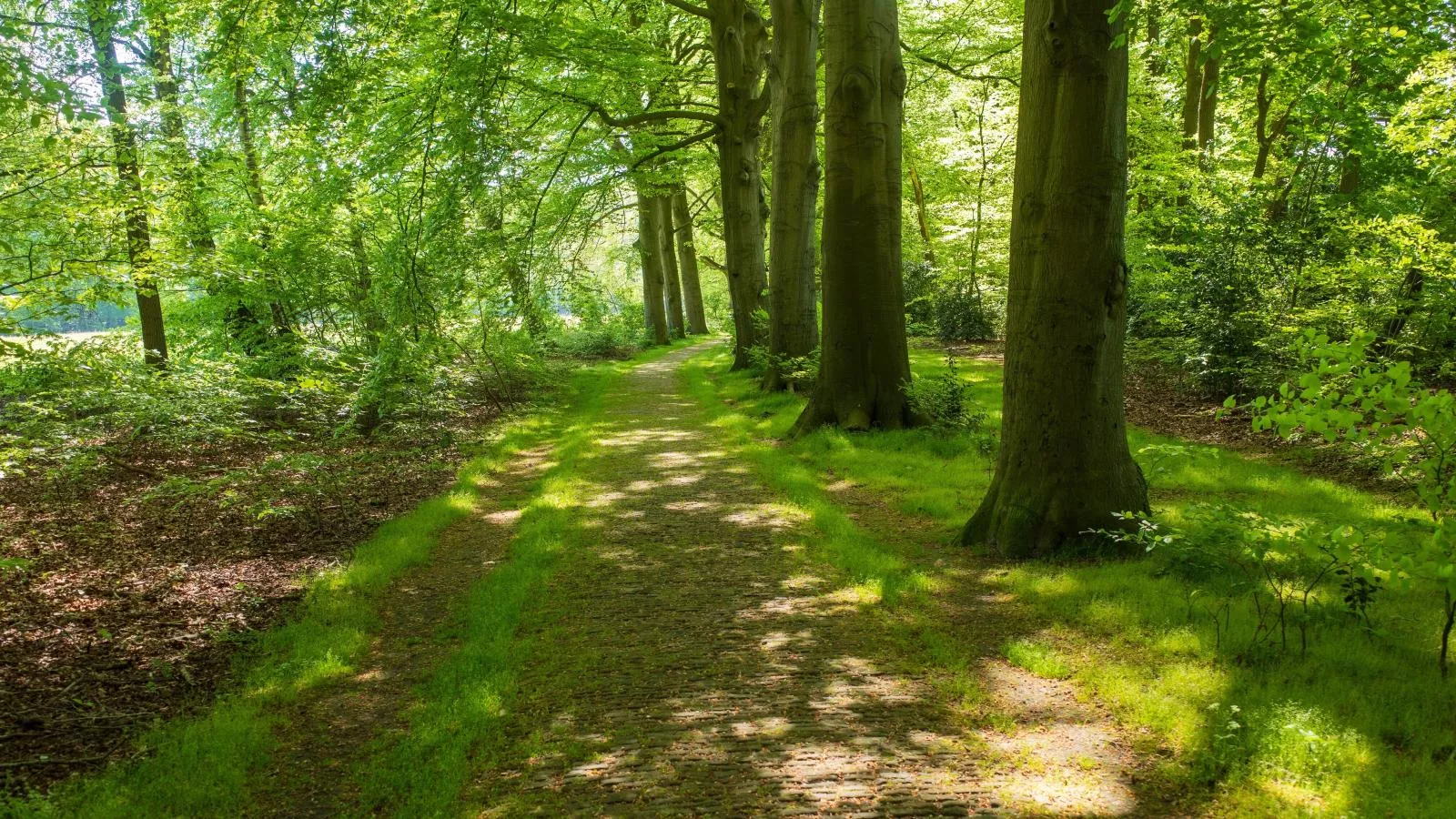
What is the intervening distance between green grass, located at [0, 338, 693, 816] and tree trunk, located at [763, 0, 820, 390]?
7438 millimetres

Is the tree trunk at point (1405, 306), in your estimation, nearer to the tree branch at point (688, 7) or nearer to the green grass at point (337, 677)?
the green grass at point (337, 677)

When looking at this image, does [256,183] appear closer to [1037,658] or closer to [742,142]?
[742,142]

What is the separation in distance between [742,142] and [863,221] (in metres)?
7.74

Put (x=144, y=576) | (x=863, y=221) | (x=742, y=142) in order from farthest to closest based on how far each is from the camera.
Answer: (x=742, y=142) → (x=863, y=221) → (x=144, y=576)

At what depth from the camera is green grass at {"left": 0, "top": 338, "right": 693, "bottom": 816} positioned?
3.50 metres

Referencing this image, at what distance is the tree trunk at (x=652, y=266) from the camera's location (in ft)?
93.1

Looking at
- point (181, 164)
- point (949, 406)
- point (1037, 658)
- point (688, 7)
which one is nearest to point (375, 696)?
point (1037, 658)

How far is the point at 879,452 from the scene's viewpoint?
959cm

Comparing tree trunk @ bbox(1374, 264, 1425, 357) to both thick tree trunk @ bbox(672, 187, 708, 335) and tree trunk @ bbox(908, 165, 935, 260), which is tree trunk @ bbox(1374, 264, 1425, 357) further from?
thick tree trunk @ bbox(672, 187, 708, 335)

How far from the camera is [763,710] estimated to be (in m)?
4.10

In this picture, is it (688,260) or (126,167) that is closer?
(126,167)

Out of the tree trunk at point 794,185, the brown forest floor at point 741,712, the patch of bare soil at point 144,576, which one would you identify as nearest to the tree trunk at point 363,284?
the patch of bare soil at point 144,576

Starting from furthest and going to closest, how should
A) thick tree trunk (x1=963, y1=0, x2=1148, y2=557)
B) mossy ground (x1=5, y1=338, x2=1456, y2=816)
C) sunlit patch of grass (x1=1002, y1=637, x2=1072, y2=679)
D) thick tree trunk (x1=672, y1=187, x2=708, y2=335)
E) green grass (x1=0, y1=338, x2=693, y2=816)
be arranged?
thick tree trunk (x1=672, y1=187, x2=708, y2=335)
thick tree trunk (x1=963, y1=0, x2=1148, y2=557)
sunlit patch of grass (x1=1002, y1=637, x2=1072, y2=679)
green grass (x1=0, y1=338, x2=693, y2=816)
mossy ground (x1=5, y1=338, x2=1456, y2=816)

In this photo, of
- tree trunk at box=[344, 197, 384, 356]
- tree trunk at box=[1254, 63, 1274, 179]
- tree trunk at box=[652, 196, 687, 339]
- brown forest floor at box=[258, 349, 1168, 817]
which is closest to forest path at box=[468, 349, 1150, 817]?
brown forest floor at box=[258, 349, 1168, 817]
